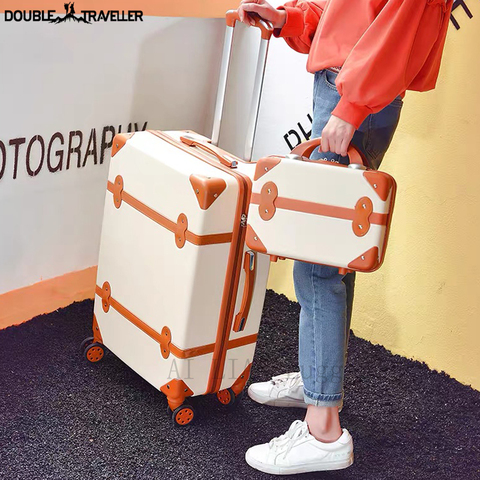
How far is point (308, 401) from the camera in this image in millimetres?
1639

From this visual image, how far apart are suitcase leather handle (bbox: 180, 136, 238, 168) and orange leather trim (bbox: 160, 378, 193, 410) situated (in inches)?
20.6

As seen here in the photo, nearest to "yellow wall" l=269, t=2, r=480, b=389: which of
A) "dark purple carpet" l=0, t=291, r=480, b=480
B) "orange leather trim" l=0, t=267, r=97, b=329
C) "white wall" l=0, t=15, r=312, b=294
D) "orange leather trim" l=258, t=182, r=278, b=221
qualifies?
"dark purple carpet" l=0, t=291, r=480, b=480

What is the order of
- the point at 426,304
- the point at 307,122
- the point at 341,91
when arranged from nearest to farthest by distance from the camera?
the point at 341,91
the point at 426,304
the point at 307,122

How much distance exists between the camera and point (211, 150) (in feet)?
5.82

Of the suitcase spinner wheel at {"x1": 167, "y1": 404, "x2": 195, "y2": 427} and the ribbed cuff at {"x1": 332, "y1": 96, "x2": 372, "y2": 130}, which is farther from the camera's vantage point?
the suitcase spinner wheel at {"x1": 167, "y1": 404, "x2": 195, "y2": 427}

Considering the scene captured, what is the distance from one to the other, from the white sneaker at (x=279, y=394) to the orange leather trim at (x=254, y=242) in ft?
1.78

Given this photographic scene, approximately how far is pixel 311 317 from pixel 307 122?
0.91 meters

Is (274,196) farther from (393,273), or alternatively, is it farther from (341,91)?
(393,273)

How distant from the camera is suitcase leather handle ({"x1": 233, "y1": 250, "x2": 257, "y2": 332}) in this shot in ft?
5.59

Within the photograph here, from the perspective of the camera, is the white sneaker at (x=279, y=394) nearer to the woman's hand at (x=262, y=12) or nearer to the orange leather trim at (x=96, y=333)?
the orange leather trim at (x=96, y=333)

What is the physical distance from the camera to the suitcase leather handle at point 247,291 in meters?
1.70

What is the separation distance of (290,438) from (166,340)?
366mm

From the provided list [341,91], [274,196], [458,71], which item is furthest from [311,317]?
[458,71]

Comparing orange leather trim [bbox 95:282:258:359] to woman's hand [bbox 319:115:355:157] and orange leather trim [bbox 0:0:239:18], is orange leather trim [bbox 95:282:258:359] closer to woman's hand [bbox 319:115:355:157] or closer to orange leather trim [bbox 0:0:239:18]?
woman's hand [bbox 319:115:355:157]
